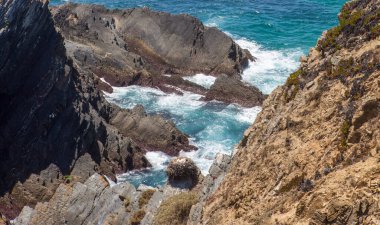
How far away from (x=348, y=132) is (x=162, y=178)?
33348 millimetres

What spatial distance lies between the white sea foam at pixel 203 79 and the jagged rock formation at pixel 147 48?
1.15 m

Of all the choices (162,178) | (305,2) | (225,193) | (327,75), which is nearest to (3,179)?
(162,178)

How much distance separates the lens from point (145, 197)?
2591 centimetres

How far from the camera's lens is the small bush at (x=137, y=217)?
2407 centimetres

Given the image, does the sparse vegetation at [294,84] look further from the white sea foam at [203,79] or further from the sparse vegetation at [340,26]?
the white sea foam at [203,79]

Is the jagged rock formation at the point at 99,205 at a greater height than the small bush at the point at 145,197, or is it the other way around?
the small bush at the point at 145,197

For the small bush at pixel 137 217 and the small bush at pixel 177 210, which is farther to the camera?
the small bush at pixel 137 217

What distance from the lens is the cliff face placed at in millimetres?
9289

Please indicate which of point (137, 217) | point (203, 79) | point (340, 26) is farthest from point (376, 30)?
point (203, 79)

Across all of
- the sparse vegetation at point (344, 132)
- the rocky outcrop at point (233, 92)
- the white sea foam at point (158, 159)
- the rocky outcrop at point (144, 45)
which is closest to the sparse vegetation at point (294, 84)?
the sparse vegetation at point (344, 132)

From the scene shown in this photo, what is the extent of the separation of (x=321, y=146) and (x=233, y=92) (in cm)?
4824

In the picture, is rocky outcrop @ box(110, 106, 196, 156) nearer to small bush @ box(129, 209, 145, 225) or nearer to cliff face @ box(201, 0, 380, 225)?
small bush @ box(129, 209, 145, 225)

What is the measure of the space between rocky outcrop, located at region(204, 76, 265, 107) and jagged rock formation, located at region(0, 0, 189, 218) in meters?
18.2

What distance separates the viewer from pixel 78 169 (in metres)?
41.2
